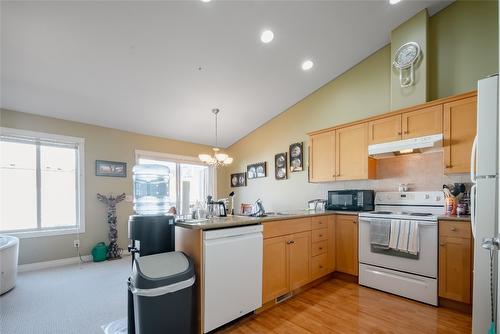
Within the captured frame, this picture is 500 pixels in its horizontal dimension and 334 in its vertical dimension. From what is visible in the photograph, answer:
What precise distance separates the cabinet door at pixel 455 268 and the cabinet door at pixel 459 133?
81 cm

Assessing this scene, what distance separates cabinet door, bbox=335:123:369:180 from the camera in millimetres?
3402

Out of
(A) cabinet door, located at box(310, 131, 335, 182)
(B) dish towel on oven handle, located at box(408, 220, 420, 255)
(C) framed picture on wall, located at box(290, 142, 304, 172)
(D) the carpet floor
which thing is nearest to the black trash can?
(D) the carpet floor

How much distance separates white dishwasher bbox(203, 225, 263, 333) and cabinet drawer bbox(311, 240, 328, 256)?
99cm

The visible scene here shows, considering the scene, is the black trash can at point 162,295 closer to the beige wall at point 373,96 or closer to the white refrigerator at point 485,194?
the white refrigerator at point 485,194

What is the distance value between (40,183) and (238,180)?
384 centimetres

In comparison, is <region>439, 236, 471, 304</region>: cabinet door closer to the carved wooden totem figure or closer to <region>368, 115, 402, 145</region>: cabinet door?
<region>368, 115, 402, 145</region>: cabinet door

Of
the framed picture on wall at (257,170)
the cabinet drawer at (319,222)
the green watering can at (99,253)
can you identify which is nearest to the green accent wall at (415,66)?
the cabinet drawer at (319,222)

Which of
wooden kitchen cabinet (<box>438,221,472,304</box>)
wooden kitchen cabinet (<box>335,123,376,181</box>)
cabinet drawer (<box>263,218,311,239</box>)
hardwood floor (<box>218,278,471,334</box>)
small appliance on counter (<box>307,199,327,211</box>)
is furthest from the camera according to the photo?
small appliance on counter (<box>307,199,327,211</box>)

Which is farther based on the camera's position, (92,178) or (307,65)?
(92,178)

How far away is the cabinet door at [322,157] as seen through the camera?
12.4ft

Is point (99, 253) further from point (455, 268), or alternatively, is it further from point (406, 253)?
point (455, 268)

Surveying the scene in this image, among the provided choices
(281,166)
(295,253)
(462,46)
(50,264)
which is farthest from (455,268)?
(50,264)

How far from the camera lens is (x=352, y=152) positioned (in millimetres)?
3535

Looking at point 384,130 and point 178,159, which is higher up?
point 384,130
